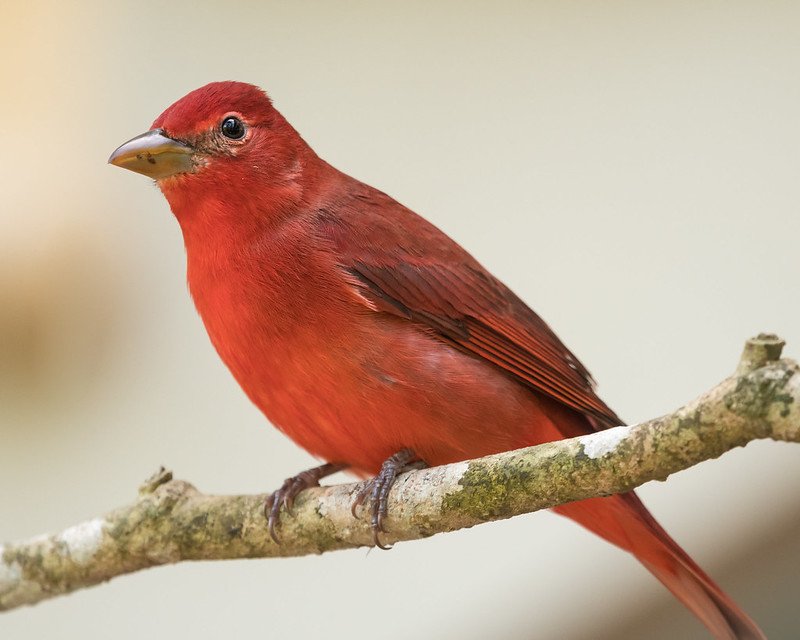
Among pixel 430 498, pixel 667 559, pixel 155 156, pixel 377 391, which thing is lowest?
pixel 667 559

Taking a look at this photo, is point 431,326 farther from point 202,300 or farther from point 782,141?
point 782,141

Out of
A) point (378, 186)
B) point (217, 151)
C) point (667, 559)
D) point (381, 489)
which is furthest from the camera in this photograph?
point (378, 186)

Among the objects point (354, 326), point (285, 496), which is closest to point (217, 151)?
point (354, 326)

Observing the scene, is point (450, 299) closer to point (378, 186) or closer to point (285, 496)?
point (285, 496)

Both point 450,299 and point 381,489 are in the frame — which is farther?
point 450,299

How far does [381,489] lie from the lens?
271 cm

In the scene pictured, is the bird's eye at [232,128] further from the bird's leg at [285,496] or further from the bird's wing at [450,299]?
the bird's leg at [285,496]

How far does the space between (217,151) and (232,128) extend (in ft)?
0.27

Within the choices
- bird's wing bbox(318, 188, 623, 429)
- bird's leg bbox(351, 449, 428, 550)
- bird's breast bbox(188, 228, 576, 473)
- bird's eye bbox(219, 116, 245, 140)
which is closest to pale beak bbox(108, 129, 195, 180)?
bird's eye bbox(219, 116, 245, 140)

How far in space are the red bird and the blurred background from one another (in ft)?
5.57

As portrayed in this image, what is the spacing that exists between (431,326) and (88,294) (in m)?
2.63

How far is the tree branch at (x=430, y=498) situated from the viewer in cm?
192

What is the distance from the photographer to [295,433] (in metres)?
3.04

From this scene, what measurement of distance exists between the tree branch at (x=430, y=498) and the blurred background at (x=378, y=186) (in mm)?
1958
